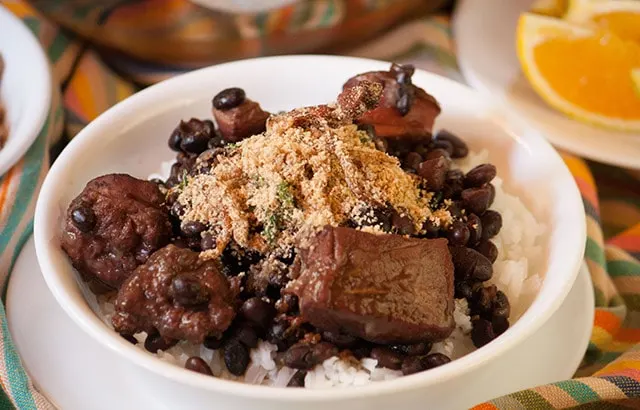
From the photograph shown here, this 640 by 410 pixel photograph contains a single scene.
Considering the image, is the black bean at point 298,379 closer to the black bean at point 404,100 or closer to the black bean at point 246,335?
the black bean at point 246,335

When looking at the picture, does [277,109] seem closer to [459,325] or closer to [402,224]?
[402,224]

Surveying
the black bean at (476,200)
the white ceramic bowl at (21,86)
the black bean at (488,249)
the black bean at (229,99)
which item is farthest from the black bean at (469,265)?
the white ceramic bowl at (21,86)

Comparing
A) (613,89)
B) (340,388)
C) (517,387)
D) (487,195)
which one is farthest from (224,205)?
(613,89)

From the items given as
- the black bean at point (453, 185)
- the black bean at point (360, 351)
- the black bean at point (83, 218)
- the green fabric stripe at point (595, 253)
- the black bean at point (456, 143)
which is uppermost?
the black bean at point (83, 218)

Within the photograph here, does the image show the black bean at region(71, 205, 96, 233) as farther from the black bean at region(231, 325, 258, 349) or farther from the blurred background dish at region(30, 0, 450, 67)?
the blurred background dish at region(30, 0, 450, 67)

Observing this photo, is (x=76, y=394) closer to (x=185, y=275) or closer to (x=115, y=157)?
(x=185, y=275)

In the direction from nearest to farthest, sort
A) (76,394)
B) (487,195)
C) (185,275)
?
1. (185,275)
2. (76,394)
3. (487,195)

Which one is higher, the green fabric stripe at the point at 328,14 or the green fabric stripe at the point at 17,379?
the green fabric stripe at the point at 328,14
